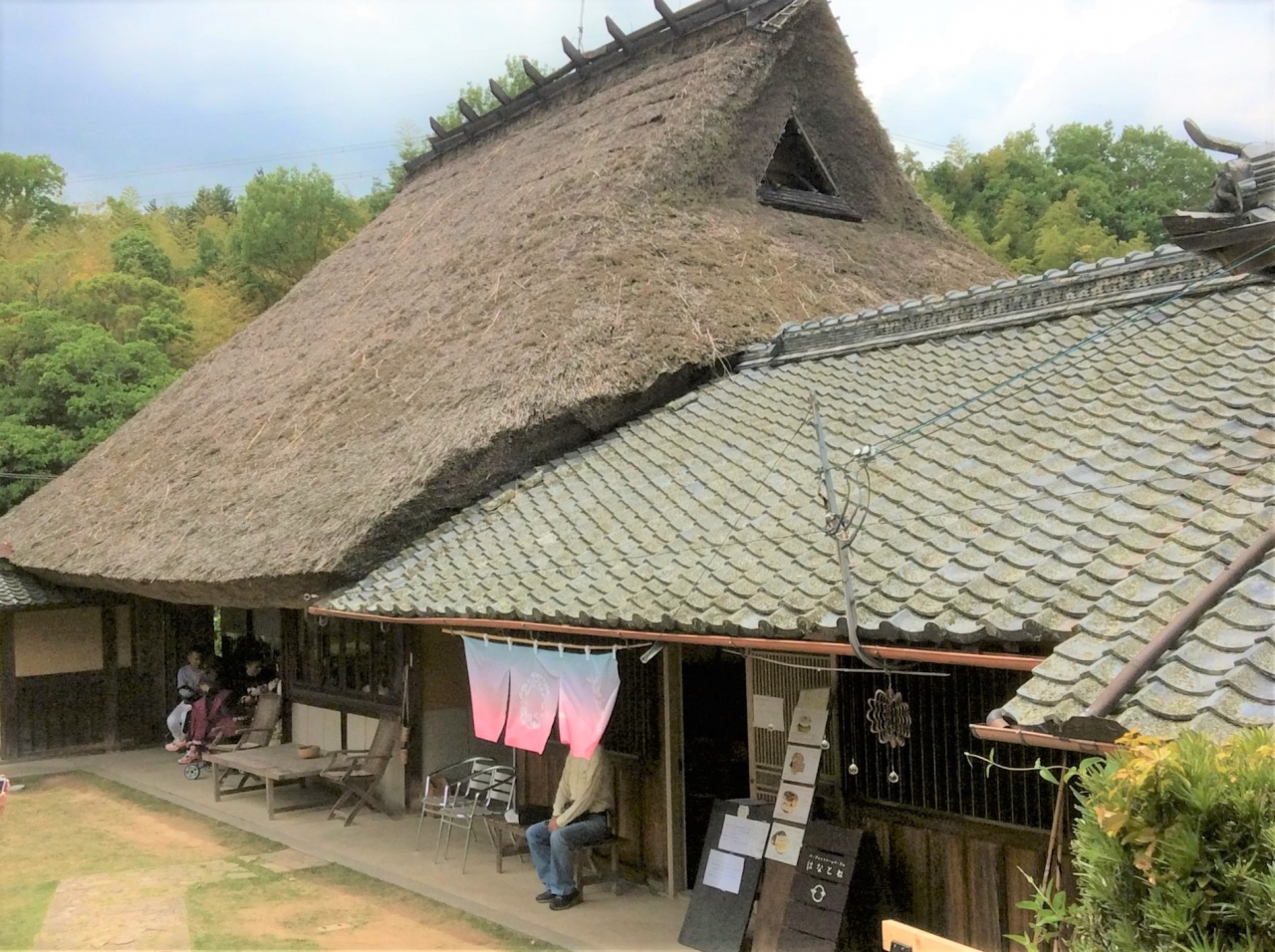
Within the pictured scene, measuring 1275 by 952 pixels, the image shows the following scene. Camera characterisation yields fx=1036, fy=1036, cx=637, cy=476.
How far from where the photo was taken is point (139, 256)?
26062 millimetres

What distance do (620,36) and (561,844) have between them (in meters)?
9.80

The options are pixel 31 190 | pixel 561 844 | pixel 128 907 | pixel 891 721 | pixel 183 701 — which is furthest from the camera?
pixel 31 190

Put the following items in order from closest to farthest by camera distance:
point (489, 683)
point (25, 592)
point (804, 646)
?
point (804, 646) → point (489, 683) → point (25, 592)

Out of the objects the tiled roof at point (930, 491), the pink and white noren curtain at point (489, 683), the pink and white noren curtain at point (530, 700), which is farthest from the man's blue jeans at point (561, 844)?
the tiled roof at point (930, 491)

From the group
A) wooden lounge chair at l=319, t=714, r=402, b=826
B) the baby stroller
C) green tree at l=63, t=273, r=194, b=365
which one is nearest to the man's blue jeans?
wooden lounge chair at l=319, t=714, r=402, b=826

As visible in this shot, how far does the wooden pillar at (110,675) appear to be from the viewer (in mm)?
12750

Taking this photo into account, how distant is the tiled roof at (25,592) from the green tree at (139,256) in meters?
15.2

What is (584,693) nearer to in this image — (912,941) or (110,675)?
(912,941)

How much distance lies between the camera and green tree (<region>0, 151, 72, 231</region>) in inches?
1184

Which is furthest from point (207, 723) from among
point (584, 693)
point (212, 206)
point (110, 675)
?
point (212, 206)

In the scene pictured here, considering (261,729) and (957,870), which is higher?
(261,729)

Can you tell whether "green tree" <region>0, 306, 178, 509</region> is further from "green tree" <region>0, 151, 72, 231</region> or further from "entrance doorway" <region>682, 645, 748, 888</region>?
"entrance doorway" <region>682, 645, 748, 888</region>

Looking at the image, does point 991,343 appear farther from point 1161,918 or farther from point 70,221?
point 70,221

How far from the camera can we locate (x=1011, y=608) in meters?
4.12
